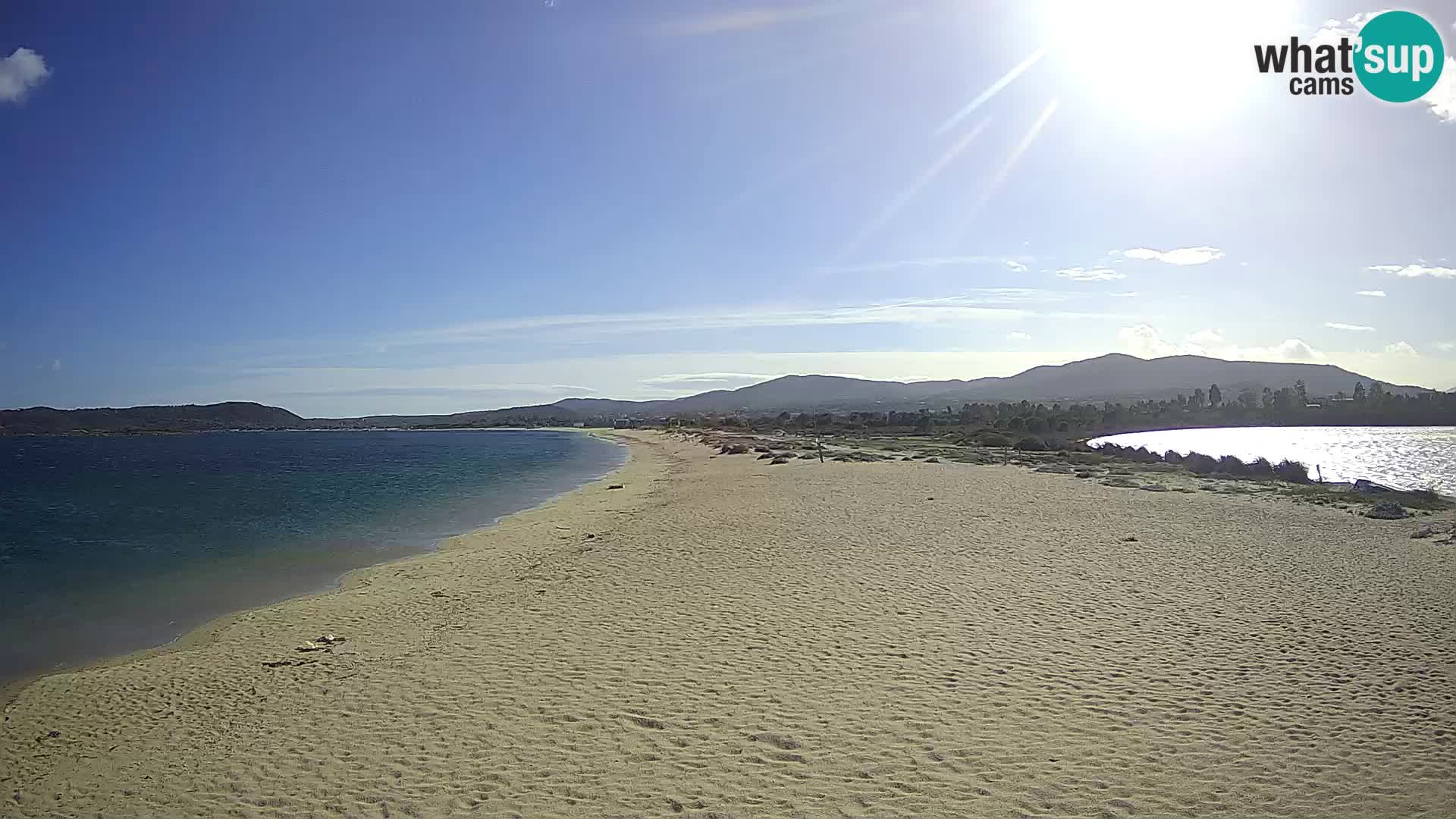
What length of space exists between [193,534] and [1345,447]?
76904 mm

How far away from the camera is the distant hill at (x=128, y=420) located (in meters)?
152

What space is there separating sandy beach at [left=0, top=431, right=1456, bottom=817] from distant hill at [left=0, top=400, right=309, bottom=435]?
608 feet

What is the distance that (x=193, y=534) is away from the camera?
2264 centimetres

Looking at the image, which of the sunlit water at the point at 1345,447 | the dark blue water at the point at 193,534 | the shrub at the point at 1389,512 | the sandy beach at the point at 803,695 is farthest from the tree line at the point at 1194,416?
the sandy beach at the point at 803,695

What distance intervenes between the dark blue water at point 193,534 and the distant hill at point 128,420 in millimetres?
129064

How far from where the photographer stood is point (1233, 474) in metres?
31.8

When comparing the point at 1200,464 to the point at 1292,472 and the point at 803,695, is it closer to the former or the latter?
the point at 1292,472

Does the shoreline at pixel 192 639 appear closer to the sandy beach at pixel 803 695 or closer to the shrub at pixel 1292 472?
the sandy beach at pixel 803 695

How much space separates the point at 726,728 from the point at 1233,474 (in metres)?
32.8

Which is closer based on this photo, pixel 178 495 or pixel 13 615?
pixel 13 615

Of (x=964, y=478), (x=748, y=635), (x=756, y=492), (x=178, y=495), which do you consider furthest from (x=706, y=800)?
(x=178, y=495)

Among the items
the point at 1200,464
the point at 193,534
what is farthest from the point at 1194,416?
the point at 193,534

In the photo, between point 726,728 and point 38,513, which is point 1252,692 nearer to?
point 726,728

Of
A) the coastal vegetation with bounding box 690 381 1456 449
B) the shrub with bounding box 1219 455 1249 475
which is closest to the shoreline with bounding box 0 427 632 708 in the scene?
the shrub with bounding box 1219 455 1249 475
